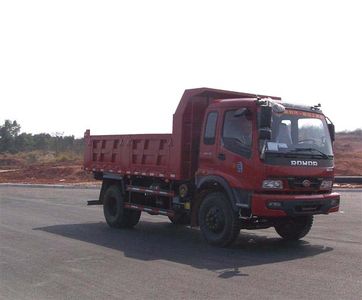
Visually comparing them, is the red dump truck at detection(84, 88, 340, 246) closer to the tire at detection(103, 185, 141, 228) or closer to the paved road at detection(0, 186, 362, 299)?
the paved road at detection(0, 186, 362, 299)

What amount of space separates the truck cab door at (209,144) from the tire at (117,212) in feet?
10.8

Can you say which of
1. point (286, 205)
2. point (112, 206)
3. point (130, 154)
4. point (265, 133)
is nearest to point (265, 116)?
point (265, 133)

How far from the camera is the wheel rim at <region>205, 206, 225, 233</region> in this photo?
10.5m

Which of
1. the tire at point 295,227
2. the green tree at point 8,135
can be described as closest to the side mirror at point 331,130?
the tire at point 295,227

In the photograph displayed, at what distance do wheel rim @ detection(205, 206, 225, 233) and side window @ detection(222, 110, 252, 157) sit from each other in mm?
1244

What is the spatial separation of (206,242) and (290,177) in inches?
85.9

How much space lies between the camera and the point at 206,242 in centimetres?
1094

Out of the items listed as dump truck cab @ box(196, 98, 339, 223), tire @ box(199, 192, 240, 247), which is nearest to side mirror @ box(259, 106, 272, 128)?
dump truck cab @ box(196, 98, 339, 223)

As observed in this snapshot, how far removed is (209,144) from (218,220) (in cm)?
149

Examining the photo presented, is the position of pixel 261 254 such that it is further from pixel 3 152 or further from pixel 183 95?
pixel 3 152

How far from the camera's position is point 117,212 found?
13.7 meters

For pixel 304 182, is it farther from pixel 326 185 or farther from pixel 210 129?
pixel 210 129

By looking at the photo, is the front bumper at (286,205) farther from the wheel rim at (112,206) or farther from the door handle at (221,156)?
the wheel rim at (112,206)

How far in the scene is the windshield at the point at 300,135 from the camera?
10.1 metres
